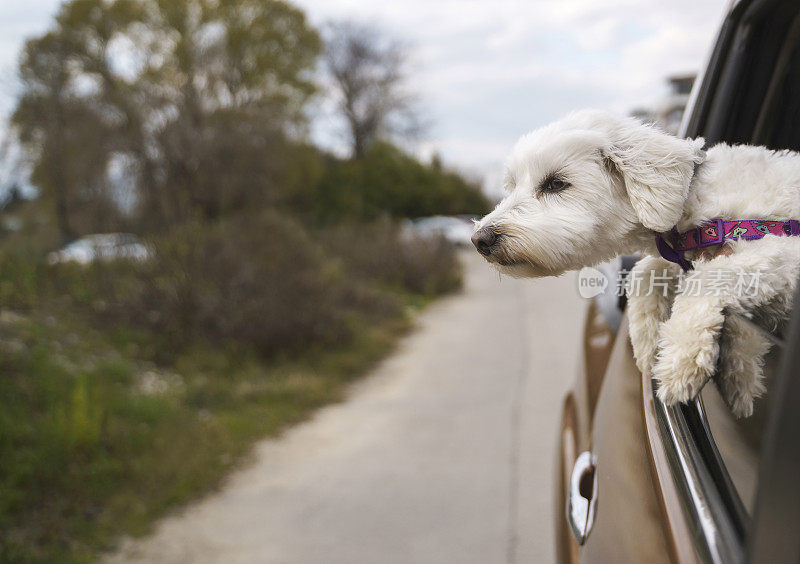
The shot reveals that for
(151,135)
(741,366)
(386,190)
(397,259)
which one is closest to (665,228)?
(741,366)

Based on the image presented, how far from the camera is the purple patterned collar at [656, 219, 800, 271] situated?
1320 millimetres

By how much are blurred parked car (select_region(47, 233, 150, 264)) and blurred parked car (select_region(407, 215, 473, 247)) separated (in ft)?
25.1

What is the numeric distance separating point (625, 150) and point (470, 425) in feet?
13.4

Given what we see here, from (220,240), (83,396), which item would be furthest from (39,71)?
(83,396)

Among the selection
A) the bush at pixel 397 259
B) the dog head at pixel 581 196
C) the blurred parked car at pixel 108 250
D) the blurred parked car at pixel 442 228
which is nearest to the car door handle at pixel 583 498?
the dog head at pixel 581 196

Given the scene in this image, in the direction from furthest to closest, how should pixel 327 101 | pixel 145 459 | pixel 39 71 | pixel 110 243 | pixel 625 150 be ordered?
pixel 327 101, pixel 39 71, pixel 110 243, pixel 145 459, pixel 625 150

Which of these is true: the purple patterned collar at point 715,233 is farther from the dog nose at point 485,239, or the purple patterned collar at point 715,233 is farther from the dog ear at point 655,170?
Answer: the dog nose at point 485,239

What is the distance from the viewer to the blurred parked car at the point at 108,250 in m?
7.25

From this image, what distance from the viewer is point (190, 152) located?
28.4 ft

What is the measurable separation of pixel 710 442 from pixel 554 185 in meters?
0.69

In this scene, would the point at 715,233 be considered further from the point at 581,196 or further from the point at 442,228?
the point at 442,228

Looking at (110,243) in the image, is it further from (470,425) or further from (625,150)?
(625,150)

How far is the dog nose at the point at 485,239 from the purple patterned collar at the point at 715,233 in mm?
379

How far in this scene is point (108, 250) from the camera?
293 inches
